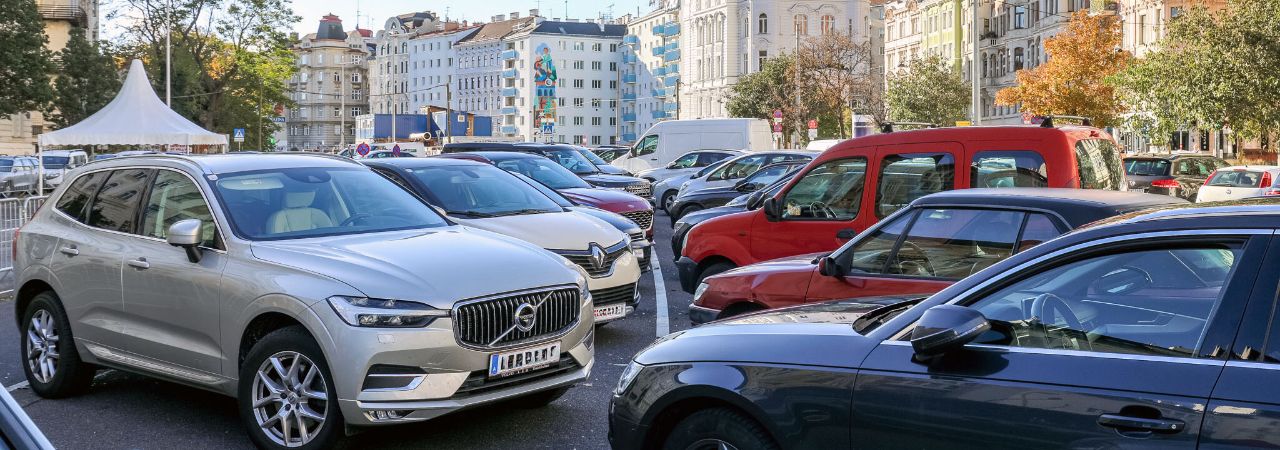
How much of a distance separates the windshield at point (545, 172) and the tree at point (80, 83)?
4473cm

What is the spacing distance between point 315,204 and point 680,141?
1326 inches

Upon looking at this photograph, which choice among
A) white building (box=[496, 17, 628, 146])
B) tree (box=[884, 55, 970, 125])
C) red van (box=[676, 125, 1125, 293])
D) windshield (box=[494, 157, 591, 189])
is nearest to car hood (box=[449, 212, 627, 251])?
red van (box=[676, 125, 1125, 293])

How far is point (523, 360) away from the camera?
21.1 feet

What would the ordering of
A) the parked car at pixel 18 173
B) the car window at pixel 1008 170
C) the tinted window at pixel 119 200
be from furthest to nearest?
the parked car at pixel 18 173 → the car window at pixel 1008 170 → the tinted window at pixel 119 200

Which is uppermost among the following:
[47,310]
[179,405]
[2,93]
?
[2,93]

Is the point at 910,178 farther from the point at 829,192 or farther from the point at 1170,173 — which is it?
the point at 1170,173

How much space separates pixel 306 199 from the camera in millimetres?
7426

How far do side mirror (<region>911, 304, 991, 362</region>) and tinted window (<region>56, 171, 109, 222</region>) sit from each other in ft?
19.3

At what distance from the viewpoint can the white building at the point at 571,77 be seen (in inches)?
6540

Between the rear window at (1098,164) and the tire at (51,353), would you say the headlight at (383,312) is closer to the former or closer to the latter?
the tire at (51,353)

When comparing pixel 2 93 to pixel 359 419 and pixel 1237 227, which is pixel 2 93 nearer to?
pixel 359 419

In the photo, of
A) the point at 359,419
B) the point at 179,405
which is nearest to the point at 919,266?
the point at 359,419

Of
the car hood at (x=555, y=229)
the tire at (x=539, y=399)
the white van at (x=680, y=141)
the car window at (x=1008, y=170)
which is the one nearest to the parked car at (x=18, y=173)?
the white van at (x=680, y=141)

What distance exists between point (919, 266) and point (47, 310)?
17.1ft
